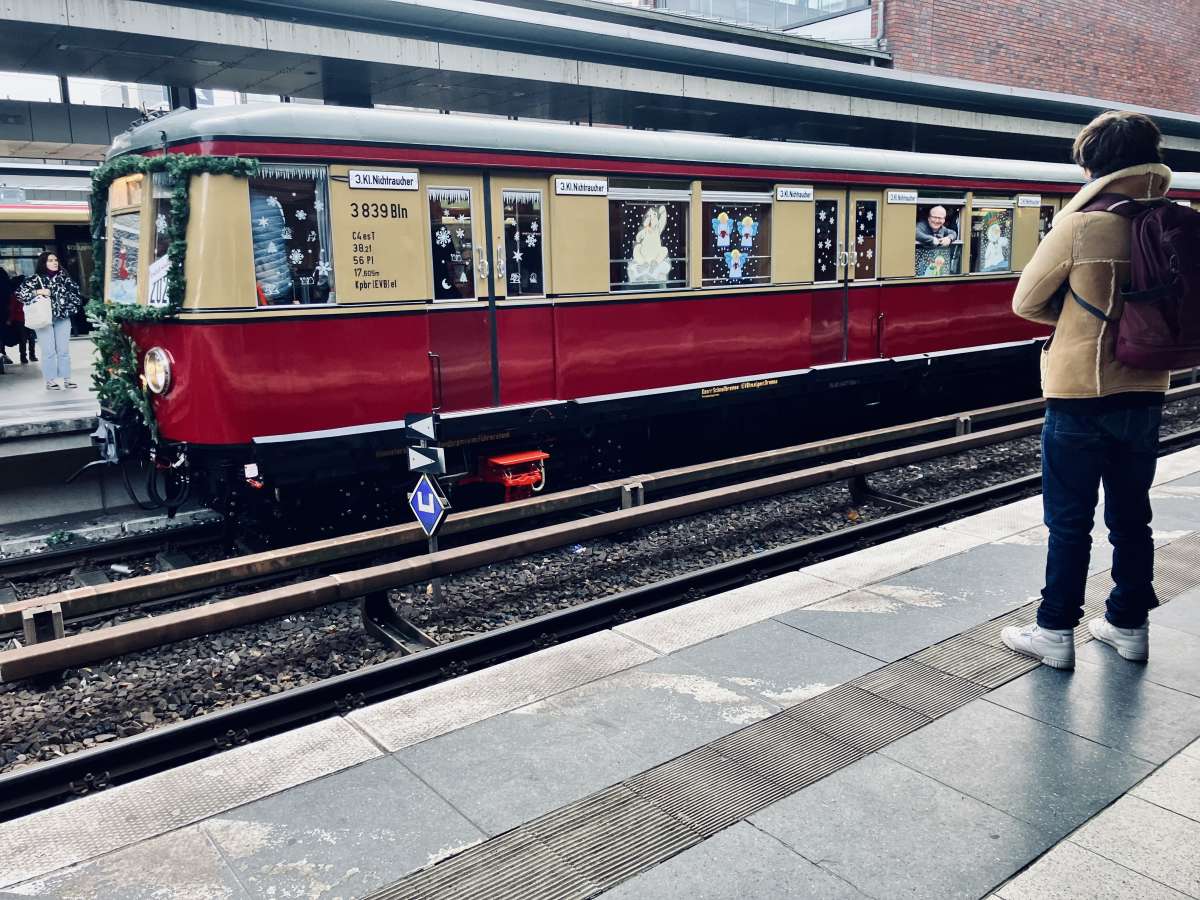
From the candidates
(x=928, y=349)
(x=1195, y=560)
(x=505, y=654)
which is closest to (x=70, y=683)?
(x=505, y=654)

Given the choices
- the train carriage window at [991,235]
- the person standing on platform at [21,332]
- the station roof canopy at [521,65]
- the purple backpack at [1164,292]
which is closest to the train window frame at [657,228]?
the station roof canopy at [521,65]

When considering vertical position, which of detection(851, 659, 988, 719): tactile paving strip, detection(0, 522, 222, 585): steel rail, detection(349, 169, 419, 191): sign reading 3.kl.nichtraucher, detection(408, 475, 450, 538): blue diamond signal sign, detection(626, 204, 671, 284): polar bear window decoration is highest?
detection(349, 169, 419, 191): sign reading 3.kl.nichtraucher

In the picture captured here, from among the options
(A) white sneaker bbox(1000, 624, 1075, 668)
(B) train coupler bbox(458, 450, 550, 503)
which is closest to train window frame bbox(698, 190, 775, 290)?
(B) train coupler bbox(458, 450, 550, 503)

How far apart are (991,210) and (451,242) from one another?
24.1ft

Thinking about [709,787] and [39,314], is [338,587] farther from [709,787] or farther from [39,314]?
[39,314]

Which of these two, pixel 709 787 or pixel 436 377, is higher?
pixel 436 377

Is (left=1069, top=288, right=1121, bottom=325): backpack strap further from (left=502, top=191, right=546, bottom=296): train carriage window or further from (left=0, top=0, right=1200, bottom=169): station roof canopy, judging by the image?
(left=0, top=0, right=1200, bottom=169): station roof canopy

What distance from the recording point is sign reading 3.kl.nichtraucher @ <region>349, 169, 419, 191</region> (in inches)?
271

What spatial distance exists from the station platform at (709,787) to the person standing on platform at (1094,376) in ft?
2.22

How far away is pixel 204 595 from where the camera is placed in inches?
262

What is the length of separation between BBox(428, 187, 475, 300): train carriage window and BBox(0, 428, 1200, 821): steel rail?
2919mm

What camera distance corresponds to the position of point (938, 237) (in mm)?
11195

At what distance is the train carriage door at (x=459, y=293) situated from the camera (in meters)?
7.36

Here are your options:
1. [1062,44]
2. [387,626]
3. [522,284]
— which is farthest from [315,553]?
[1062,44]
